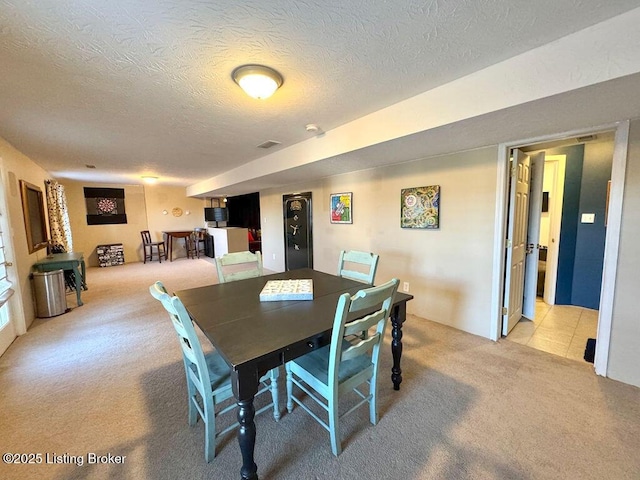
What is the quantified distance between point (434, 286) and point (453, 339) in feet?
2.08

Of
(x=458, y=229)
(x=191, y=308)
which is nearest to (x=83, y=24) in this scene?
(x=191, y=308)

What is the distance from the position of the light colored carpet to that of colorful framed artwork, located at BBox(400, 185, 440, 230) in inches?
53.2

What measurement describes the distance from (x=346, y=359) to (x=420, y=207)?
2.30 meters

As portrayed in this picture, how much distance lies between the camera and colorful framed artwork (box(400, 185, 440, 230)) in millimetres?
3004

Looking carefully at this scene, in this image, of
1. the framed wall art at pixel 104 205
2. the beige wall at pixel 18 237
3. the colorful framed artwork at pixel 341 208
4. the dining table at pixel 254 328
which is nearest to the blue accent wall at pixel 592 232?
the colorful framed artwork at pixel 341 208

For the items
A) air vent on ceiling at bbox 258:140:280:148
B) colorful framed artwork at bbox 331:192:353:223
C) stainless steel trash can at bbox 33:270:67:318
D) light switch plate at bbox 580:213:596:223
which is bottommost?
stainless steel trash can at bbox 33:270:67:318

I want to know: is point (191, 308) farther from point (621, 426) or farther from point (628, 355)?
point (628, 355)

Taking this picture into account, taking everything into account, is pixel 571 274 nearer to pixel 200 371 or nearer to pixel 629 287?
pixel 629 287

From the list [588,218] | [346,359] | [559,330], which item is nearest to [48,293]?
[346,359]

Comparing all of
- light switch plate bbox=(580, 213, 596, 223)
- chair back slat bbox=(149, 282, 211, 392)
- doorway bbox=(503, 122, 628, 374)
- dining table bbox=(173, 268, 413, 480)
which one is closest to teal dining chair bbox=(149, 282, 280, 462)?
chair back slat bbox=(149, 282, 211, 392)

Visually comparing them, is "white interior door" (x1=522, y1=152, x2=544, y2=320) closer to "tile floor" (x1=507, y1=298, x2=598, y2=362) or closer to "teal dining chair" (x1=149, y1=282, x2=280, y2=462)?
"tile floor" (x1=507, y1=298, x2=598, y2=362)

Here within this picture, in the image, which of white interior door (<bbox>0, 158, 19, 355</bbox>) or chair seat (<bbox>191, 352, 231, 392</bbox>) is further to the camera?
white interior door (<bbox>0, 158, 19, 355</bbox>)

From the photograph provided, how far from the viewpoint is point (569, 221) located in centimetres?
350

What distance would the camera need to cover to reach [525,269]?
10.3 feet
